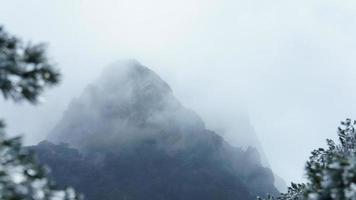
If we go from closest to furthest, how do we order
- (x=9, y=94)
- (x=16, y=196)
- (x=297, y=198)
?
(x=16, y=196) → (x=9, y=94) → (x=297, y=198)

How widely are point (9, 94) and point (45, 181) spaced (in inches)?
80.6

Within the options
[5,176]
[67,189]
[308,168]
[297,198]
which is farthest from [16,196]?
[297,198]

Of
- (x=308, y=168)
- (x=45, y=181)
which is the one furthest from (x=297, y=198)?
(x=45, y=181)

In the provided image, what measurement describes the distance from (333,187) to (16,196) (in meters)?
6.86

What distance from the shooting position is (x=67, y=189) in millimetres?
11461

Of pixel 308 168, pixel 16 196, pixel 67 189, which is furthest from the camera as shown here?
pixel 308 168

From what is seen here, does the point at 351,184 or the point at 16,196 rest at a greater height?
the point at 351,184

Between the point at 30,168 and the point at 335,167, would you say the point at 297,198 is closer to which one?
the point at 335,167

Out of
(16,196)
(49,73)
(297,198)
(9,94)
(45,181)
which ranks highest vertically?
(297,198)

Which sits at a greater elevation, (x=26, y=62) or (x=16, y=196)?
(x=26, y=62)

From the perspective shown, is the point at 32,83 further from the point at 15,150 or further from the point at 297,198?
the point at 297,198

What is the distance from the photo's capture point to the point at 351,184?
1108 cm

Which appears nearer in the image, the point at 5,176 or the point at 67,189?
the point at 5,176

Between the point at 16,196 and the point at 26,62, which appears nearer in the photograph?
the point at 16,196
